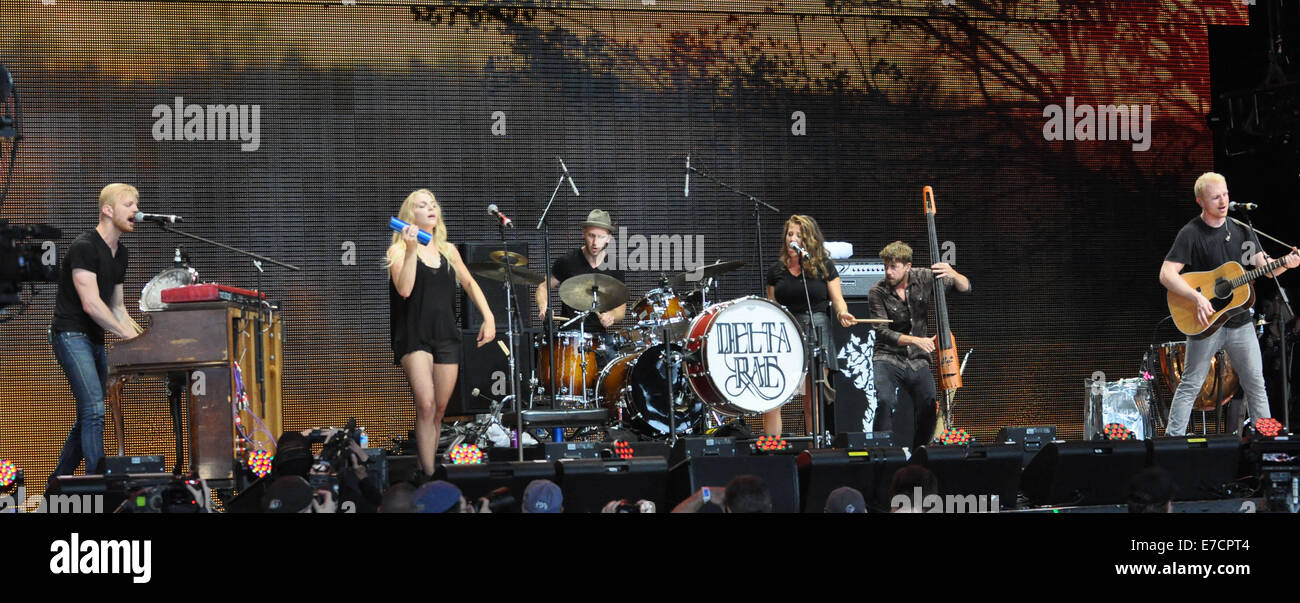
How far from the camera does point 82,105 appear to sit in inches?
380

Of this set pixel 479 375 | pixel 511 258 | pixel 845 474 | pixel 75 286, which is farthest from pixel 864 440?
pixel 75 286

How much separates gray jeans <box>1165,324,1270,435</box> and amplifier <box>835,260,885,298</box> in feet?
8.70

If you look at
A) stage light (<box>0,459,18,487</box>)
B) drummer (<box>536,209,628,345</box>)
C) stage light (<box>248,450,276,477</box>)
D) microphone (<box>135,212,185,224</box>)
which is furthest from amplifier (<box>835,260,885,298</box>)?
stage light (<box>0,459,18,487</box>)

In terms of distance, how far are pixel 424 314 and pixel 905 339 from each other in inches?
116

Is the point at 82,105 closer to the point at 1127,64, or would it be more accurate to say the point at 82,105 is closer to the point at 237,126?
the point at 237,126

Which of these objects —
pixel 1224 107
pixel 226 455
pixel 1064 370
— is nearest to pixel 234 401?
pixel 226 455

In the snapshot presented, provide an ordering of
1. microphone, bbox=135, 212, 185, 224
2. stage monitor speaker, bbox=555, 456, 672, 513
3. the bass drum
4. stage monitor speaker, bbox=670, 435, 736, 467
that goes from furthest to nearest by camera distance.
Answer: the bass drum < microphone, bbox=135, 212, 185, 224 < stage monitor speaker, bbox=670, 435, 736, 467 < stage monitor speaker, bbox=555, 456, 672, 513

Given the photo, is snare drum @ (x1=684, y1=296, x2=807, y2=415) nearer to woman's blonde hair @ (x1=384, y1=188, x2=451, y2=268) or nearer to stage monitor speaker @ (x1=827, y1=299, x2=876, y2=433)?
stage monitor speaker @ (x1=827, y1=299, x2=876, y2=433)

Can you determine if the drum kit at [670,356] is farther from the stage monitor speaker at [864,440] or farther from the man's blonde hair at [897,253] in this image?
the stage monitor speaker at [864,440]

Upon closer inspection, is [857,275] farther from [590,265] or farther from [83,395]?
[83,395]

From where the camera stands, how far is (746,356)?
7.70 meters

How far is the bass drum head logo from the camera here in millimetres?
7660
